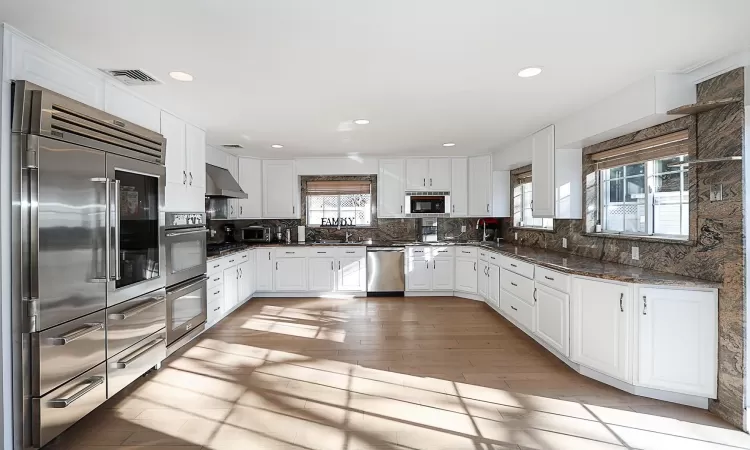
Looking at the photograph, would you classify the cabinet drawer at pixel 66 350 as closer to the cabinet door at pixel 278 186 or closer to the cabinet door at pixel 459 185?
the cabinet door at pixel 278 186

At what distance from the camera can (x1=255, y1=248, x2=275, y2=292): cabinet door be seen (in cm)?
609

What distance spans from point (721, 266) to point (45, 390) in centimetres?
408

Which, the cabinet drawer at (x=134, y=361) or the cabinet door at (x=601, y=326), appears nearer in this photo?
the cabinet drawer at (x=134, y=361)

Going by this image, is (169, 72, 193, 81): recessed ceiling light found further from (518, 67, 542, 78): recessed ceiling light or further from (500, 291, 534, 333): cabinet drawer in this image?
(500, 291, 534, 333): cabinet drawer

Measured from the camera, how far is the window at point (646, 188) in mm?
3016

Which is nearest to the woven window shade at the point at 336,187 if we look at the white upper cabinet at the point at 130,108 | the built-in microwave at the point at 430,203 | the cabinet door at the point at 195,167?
the built-in microwave at the point at 430,203

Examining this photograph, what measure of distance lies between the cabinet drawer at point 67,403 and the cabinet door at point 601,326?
3442 mm

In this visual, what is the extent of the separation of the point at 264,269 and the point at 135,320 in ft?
10.8

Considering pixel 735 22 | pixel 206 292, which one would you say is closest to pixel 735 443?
pixel 735 22

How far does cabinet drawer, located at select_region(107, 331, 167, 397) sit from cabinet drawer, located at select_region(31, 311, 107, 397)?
156 mm

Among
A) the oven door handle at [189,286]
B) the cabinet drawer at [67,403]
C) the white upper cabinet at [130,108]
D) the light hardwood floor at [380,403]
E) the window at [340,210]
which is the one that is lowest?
the light hardwood floor at [380,403]

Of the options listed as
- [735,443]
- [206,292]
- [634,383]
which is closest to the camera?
[735,443]

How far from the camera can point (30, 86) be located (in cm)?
205

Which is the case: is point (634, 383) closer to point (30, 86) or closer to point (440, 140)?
point (440, 140)
